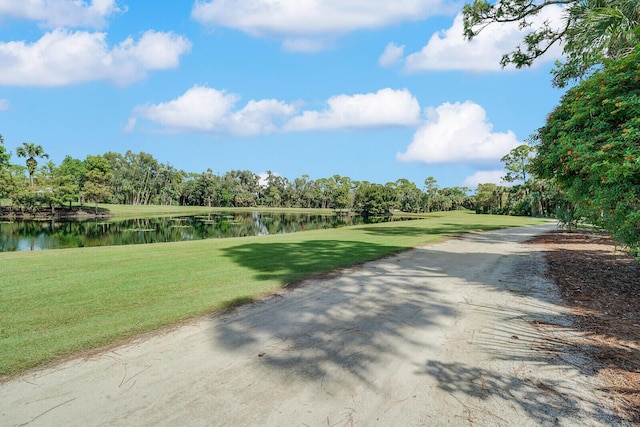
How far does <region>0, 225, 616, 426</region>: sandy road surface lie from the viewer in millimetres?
2854

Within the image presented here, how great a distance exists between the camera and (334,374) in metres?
3.45

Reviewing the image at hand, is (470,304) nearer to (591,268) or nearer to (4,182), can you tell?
(591,268)

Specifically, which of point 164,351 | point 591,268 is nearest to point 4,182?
point 164,351

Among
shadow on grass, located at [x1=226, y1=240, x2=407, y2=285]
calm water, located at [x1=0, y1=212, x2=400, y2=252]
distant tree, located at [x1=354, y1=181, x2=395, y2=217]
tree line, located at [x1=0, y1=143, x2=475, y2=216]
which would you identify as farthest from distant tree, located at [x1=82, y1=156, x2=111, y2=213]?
shadow on grass, located at [x1=226, y1=240, x2=407, y2=285]

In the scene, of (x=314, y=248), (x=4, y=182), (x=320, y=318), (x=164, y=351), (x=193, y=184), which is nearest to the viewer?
(x=164, y=351)

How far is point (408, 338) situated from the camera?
4.39 meters

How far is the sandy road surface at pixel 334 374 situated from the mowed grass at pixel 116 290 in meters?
0.60

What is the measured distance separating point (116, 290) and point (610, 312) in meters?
9.09

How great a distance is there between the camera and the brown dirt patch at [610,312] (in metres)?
3.39

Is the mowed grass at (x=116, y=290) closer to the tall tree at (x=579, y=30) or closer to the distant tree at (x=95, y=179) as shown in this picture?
the tall tree at (x=579, y=30)

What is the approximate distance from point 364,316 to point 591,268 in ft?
Result: 26.6

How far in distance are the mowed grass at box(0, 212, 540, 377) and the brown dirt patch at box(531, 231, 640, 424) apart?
5.13 metres

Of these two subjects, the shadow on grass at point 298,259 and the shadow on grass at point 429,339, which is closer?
the shadow on grass at point 429,339

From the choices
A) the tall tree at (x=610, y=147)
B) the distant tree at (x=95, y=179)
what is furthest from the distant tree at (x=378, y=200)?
the tall tree at (x=610, y=147)
